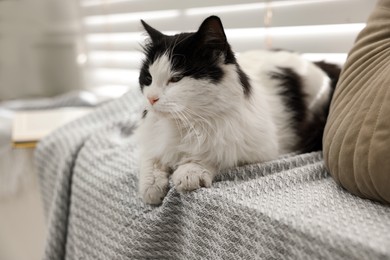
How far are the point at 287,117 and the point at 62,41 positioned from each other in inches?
77.7

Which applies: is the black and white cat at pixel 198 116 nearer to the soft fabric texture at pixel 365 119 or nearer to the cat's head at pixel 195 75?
the cat's head at pixel 195 75

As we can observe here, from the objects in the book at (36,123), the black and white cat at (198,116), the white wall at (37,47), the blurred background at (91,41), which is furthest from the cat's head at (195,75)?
the white wall at (37,47)

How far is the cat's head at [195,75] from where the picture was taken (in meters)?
0.93

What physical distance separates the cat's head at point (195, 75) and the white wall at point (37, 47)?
76.4 inches

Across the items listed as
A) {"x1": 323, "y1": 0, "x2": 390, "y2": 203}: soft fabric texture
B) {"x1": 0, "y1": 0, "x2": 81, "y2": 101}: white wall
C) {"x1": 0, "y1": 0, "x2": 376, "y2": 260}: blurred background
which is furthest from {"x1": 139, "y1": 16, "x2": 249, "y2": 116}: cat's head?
{"x1": 0, "y1": 0, "x2": 81, "y2": 101}: white wall

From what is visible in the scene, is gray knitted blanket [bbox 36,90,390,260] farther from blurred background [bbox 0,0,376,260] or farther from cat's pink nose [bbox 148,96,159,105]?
blurred background [bbox 0,0,376,260]

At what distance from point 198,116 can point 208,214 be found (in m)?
0.23

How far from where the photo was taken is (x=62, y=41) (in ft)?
8.98

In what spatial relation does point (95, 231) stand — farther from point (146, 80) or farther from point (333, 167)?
point (333, 167)

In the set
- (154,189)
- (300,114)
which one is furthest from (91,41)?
(154,189)

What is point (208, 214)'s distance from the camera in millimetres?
887

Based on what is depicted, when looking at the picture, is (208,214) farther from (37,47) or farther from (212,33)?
(37,47)

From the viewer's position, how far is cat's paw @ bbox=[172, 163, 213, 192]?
36.9 inches

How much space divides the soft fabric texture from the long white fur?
0.18m
